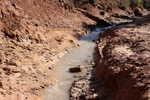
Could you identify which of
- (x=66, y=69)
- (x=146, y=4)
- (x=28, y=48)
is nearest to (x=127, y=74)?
(x=66, y=69)

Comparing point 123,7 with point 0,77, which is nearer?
point 0,77

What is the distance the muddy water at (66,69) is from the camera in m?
6.14

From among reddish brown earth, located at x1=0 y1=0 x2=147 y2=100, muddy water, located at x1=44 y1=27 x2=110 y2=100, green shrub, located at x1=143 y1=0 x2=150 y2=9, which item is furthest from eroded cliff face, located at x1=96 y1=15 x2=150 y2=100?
green shrub, located at x1=143 y1=0 x2=150 y2=9

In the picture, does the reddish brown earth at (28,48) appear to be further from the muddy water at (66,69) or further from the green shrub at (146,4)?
the green shrub at (146,4)

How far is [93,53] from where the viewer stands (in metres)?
10.6

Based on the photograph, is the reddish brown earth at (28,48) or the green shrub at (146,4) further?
the green shrub at (146,4)

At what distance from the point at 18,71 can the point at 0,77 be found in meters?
0.83

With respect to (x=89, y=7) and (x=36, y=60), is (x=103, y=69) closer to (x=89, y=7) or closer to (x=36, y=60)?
(x=36, y=60)

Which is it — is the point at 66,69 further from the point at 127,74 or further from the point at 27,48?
the point at 127,74

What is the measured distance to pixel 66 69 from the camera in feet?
26.7

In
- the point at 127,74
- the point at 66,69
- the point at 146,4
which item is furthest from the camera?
the point at 146,4

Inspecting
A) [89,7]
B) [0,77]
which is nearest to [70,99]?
[0,77]

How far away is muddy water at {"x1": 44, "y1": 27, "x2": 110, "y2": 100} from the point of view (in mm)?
6136

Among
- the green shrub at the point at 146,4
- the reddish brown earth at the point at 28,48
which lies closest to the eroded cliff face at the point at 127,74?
the reddish brown earth at the point at 28,48
